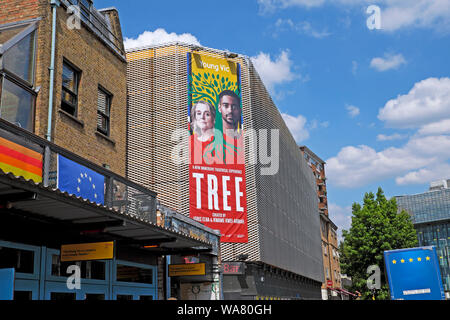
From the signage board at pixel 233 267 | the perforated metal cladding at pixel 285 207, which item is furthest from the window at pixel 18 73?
the perforated metal cladding at pixel 285 207

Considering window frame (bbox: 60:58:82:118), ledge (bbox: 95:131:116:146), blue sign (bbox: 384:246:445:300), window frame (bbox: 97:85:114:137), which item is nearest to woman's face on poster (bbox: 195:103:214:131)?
window frame (bbox: 97:85:114:137)

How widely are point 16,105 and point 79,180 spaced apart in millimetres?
3697

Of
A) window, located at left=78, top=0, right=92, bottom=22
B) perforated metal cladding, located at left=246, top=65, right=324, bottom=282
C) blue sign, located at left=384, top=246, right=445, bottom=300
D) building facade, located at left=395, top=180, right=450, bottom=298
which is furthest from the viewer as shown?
building facade, located at left=395, top=180, right=450, bottom=298

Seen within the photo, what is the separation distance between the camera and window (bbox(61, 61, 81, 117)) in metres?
15.2

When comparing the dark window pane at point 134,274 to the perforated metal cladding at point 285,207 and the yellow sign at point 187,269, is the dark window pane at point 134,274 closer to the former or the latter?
the yellow sign at point 187,269

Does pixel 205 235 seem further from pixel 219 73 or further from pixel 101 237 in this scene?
pixel 219 73

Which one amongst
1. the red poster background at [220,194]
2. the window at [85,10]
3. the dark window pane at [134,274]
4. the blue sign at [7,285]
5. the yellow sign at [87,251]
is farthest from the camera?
the red poster background at [220,194]

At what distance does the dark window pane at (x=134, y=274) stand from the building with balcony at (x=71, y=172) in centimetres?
3

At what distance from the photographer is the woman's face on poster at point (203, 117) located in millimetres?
29156

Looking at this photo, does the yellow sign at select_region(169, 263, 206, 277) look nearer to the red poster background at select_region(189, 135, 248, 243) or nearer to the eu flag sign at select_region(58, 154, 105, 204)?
the eu flag sign at select_region(58, 154, 105, 204)

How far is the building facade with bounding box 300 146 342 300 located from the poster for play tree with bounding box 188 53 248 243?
3564cm

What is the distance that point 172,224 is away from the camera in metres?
15.8
